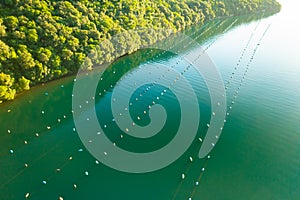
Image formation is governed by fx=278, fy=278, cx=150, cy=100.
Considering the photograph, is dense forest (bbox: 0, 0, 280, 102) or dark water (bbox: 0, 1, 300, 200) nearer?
dark water (bbox: 0, 1, 300, 200)

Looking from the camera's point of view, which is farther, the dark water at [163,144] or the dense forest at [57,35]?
the dense forest at [57,35]

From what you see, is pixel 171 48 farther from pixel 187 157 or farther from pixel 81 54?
pixel 187 157

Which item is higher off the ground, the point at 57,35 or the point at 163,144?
the point at 57,35

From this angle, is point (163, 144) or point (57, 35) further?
point (57, 35)
